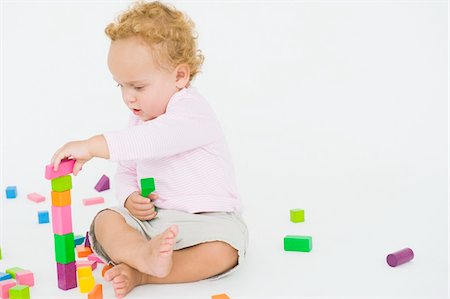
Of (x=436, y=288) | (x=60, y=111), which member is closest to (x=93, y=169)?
(x=60, y=111)

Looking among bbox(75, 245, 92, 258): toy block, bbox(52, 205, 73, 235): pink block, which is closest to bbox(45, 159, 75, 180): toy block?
bbox(52, 205, 73, 235): pink block

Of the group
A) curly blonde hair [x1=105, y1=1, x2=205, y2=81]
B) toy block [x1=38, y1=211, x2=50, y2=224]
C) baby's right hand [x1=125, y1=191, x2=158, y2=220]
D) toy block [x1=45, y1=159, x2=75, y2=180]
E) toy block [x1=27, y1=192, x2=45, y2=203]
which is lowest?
toy block [x1=38, y1=211, x2=50, y2=224]

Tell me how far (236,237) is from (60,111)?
6.82 feet

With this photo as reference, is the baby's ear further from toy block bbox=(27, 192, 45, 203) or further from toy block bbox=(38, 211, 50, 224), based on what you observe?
toy block bbox=(27, 192, 45, 203)

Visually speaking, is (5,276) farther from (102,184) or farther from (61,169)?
(102,184)

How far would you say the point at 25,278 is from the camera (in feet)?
7.21

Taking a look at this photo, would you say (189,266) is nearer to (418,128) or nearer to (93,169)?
(93,169)

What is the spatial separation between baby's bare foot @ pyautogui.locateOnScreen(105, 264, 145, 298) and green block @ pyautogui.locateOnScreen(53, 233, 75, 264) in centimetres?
15

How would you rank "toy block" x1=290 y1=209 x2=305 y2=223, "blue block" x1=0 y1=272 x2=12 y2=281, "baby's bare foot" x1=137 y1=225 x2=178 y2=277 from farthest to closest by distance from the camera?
1. "toy block" x1=290 y1=209 x2=305 y2=223
2. "blue block" x1=0 y1=272 x2=12 y2=281
3. "baby's bare foot" x1=137 y1=225 x2=178 y2=277

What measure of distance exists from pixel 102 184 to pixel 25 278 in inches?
48.9

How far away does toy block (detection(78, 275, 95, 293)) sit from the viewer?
7.00ft

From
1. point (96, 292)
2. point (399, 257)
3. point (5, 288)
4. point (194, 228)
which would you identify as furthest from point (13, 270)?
point (399, 257)

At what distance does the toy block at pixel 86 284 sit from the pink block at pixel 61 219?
153 millimetres

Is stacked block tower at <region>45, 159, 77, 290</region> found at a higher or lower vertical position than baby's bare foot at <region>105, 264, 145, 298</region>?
higher
